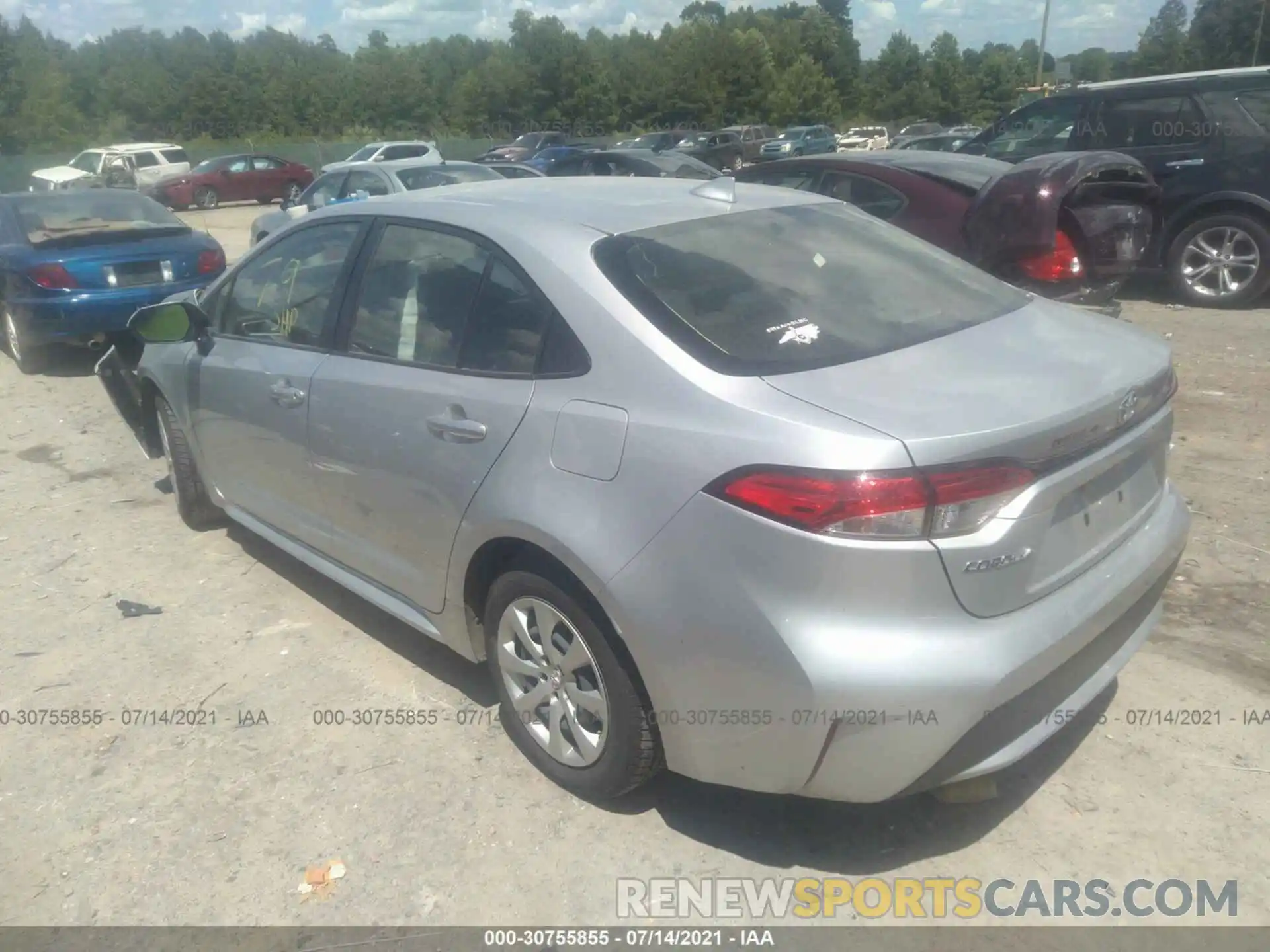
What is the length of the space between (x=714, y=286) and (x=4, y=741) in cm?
290

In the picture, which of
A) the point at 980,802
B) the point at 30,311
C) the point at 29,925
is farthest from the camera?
the point at 30,311

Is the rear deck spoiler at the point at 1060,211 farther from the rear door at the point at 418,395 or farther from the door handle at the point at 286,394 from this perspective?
the door handle at the point at 286,394

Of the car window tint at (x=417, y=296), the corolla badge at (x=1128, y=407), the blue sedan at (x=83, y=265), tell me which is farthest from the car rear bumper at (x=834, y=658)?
the blue sedan at (x=83, y=265)

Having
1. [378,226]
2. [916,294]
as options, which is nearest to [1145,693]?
[916,294]

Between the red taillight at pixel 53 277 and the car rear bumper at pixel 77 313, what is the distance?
82 millimetres

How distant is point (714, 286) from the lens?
2.97 metres

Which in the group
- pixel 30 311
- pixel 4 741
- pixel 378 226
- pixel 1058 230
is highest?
pixel 378 226

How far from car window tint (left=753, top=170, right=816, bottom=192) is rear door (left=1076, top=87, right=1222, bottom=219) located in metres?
3.29

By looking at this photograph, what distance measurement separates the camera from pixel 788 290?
3025mm

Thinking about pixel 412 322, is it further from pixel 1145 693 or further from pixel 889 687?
pixel 1145 693

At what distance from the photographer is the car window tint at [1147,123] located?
30.2 ft

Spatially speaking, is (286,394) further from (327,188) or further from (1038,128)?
(327,188)

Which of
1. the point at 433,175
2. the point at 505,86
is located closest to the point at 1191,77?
the point at 433,175

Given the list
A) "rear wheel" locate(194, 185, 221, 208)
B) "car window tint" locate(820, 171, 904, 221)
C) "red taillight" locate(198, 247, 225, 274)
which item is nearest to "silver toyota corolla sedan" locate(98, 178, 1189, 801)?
"car window tint" locate(820, 171, 904, 221)
